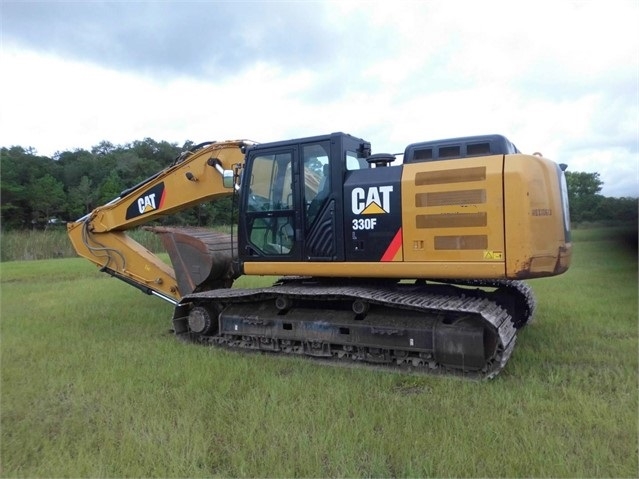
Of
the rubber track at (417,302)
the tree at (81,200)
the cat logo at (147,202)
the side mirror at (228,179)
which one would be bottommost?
the rubber track at (417,302)

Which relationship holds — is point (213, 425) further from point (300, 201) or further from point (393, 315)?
point (300, 201)

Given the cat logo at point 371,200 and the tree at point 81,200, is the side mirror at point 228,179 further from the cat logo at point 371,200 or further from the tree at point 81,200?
the tree at point 81,200

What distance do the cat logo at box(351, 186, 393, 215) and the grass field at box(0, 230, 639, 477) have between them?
1770mm

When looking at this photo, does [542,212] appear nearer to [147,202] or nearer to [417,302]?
[417,302]

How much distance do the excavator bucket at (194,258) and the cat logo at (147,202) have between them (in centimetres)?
39

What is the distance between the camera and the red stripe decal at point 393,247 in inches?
213

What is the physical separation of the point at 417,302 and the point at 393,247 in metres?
0.65

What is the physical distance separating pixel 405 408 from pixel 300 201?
2739mm

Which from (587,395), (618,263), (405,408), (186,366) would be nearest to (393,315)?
(405,408)

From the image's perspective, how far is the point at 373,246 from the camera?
555 cm

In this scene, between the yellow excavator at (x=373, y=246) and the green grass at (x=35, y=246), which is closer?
the yellow excavator at (x=373, y=246)

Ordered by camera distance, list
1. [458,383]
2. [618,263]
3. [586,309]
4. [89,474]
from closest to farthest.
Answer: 1. [618,263]
2. [89,474]
3. [458,383]
4. [586,309]

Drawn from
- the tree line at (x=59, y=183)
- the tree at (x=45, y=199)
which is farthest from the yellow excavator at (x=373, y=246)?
the tree at (x=45, y=199)

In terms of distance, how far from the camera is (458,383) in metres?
4.86
